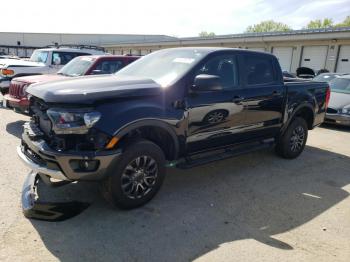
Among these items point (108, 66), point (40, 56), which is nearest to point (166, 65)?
point (108, 66)

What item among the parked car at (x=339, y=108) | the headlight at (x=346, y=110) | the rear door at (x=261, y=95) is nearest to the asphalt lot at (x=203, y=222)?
the rear door at (x=261, y=95)

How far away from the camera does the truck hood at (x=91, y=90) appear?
3.29m

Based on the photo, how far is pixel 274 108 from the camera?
17.9 ft

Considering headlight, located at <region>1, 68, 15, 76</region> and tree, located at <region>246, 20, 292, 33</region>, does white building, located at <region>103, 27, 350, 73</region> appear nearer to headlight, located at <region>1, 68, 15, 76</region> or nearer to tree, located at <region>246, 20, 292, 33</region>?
headlight, located at <region>1, 68, 15, 76</region>

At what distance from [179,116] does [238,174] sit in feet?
5.89

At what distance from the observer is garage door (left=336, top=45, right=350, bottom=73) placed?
64.7 feet

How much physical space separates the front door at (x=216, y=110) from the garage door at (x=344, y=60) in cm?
1794

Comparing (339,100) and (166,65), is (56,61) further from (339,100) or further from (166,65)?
(339,100)

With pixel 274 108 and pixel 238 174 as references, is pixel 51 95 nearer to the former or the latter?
pixel 238 174

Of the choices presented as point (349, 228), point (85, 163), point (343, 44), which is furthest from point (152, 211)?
point (343, 44)

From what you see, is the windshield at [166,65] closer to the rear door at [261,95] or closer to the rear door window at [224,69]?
the rear door window at [224,69]

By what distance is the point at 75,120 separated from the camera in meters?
3.27

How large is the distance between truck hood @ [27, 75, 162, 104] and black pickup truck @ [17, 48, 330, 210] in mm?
10

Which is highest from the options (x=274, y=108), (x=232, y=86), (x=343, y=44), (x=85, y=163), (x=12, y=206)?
(x=343, y=44)
